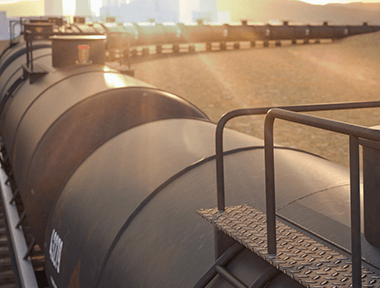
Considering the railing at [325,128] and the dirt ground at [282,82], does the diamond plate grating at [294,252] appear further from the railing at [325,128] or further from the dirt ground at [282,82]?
the dirt ground at [282,82]

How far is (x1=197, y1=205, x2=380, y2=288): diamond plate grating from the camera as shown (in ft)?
6.29

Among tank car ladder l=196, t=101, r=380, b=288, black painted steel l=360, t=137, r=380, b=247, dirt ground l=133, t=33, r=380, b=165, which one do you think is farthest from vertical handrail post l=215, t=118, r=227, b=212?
dirt ground l=133, t=33, r=380, b=165

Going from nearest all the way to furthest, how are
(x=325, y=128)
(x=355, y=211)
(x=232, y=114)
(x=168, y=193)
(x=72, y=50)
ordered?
(x=355, y=211), (x=325, y=128), (x=232, y=114), (x=168, y=193), (x=72, y=50)

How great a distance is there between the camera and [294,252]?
220cm

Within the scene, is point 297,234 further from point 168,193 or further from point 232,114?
point 168,193

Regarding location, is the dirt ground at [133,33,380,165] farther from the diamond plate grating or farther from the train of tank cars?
the diamond plate grating

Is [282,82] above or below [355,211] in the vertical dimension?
below

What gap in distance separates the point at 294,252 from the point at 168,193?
1661 millimetres

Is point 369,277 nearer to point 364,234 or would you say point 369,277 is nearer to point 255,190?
point 364,234

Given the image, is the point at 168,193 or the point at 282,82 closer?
the point at 168,193

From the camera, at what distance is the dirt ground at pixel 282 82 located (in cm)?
1869

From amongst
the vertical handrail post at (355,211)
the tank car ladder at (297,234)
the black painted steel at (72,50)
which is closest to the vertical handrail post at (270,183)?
the tank car ladder at (297,234)

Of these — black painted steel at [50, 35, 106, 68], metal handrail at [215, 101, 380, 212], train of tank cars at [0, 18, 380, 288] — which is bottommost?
train of tank cars at [0, 18, 380, 288]

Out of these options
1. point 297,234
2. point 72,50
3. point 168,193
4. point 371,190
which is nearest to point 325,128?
point 371,190
